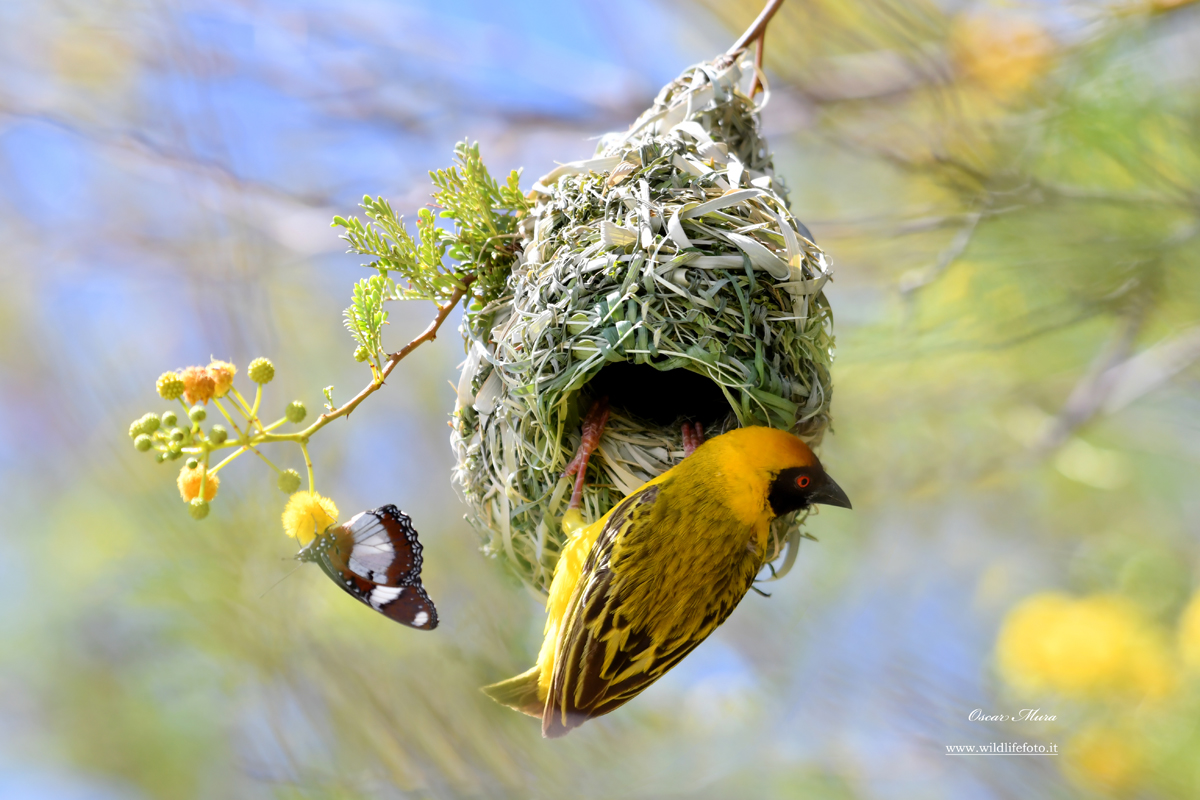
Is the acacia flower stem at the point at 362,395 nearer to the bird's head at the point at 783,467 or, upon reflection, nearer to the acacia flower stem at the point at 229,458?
the acacia flower stem at the point at 229,458

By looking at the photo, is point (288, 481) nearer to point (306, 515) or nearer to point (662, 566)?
point (306, 515)

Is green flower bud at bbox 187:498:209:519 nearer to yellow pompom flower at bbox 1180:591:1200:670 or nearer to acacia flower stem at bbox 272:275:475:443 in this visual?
acacia flower stem at bbox 272:275:475:443

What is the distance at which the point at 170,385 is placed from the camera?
1082 mm

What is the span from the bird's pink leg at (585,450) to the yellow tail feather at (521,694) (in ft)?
1.20

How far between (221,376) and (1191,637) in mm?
2035

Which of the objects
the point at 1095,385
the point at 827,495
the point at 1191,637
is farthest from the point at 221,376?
the point at 1095,385

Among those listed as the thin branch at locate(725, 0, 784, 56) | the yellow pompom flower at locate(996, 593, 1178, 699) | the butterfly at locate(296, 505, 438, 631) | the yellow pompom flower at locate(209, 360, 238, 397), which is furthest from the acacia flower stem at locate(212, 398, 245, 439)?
the yellow pompom flower at locate(996, 593, 1178, 699)

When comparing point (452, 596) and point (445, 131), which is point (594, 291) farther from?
point (445, 131)

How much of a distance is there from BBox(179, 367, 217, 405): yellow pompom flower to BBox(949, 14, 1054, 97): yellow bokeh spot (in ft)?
7.17

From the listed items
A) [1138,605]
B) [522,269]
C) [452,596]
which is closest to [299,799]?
[452,596]

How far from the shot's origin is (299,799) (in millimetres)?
2330

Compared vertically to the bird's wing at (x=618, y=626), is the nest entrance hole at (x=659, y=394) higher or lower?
higher

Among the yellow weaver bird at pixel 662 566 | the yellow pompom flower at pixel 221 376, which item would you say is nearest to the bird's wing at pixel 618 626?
the yellow weaver bird at pixel 662 566

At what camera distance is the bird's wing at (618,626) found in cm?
150
